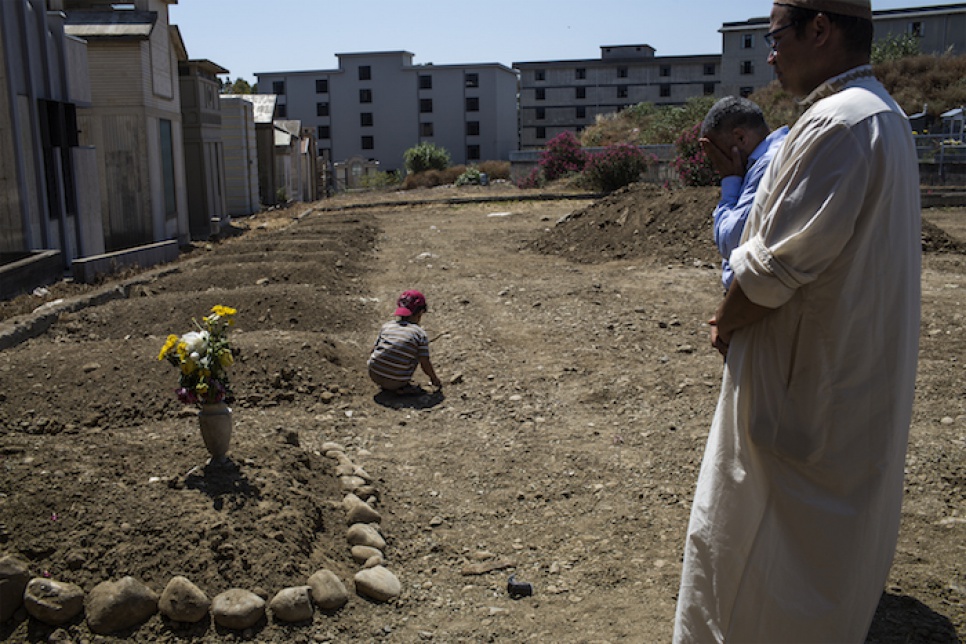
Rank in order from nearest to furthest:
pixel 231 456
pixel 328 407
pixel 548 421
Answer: pixel 231 456
pixel 548 421
pixel 328 407

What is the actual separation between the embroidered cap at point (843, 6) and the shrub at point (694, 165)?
18039mm

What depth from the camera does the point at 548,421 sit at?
19.6ft

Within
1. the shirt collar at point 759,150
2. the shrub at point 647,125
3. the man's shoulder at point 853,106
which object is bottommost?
the shirt collar at point 759,150

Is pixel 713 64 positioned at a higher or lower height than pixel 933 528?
higher

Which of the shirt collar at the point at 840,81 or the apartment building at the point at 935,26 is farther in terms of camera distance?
the apartment building at the point at 935,26

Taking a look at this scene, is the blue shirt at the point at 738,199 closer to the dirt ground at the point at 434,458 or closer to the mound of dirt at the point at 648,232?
the dirt ground at the point at 434,458

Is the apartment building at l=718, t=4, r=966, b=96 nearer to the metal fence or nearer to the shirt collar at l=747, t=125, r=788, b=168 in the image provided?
the metal fence

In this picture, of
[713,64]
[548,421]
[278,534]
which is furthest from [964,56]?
[278,534]

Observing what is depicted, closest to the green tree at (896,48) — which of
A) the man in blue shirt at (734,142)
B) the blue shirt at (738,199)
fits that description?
the man in blue shirt at (734,142)

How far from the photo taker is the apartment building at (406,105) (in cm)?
7100

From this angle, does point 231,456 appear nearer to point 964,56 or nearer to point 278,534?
point 278,534

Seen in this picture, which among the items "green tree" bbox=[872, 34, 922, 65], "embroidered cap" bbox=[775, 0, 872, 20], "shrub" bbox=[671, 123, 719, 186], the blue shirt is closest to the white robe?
"embroidered cap" bbox=[775, 0, 872, 20]

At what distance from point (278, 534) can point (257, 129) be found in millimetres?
30955

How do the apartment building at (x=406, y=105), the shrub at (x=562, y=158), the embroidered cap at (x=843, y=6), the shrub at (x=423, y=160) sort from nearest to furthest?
the embroidered cap at (x=843, y=6), the shrub at (x=562, y=158), the shrub at (x=423, y=160), the apartment building at (x=406, y=105)
